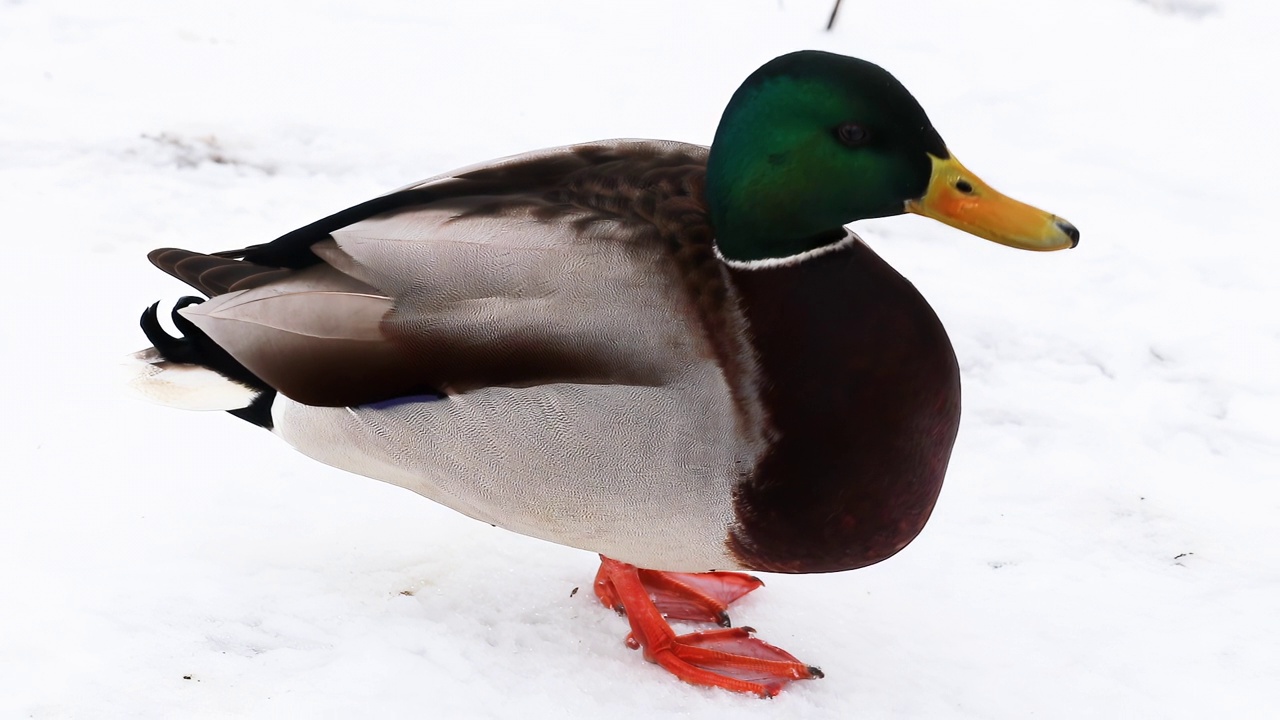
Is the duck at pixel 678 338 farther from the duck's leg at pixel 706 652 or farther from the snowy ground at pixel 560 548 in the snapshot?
the snowy ground at pixel 560 548

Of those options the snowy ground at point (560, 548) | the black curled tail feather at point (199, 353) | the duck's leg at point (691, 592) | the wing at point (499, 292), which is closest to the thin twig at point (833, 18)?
the snowy ground at point (560, 548)

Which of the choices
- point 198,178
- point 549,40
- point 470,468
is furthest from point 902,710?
point 549,40

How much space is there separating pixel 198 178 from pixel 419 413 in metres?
2.53

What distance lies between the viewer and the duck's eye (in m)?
2.28

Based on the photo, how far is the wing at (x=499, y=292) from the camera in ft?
7.68

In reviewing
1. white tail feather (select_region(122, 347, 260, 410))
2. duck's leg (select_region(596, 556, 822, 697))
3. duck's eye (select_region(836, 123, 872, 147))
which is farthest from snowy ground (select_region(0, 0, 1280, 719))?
duck's eye (select_region(836, 123, 872, 147))

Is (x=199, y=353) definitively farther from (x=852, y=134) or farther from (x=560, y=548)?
(x=852, y=134)

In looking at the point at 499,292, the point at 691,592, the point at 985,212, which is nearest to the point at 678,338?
the point at 499,292

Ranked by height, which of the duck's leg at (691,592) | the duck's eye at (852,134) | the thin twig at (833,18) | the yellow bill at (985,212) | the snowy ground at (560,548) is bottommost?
the duck's leg at (691,592)

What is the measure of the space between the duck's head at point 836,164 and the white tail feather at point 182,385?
1199 mm

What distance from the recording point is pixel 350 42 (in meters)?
5.44

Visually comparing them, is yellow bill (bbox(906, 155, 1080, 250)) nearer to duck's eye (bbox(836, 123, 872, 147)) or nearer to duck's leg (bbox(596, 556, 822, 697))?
duck's eye (bbox(836, 123, 872, 147))

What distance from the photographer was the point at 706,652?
109 inches

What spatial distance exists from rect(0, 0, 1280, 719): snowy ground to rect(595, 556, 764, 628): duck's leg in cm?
5
